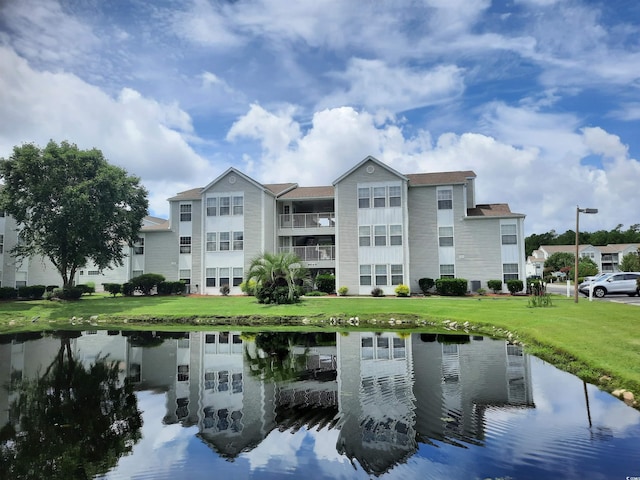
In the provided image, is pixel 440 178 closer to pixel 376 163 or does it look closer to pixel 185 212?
pixel 376 163

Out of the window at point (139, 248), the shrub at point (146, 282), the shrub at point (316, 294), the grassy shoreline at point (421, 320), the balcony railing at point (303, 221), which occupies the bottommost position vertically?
the grassy shoreline at point (421, 320)

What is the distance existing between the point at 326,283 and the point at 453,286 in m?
10.4

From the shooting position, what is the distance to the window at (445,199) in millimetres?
38781

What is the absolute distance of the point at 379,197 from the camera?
128 feet

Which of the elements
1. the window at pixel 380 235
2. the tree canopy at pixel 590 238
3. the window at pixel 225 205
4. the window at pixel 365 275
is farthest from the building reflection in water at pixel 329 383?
the tree canopy at pixel 590 238

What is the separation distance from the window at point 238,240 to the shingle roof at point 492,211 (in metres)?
20.0

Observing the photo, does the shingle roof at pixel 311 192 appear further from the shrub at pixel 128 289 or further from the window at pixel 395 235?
the shrub at pixel 128 289

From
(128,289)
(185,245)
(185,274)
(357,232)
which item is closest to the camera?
(357,232)

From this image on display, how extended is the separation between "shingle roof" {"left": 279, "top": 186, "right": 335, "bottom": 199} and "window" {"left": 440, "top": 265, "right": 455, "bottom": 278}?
38.0ft

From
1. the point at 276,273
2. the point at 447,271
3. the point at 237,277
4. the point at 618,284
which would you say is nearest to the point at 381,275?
the point at 447,271

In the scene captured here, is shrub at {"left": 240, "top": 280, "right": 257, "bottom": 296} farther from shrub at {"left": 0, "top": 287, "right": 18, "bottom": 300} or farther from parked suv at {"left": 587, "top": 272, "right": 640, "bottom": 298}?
Result: parked suv at {"left": 587, "top": 272, "right": 640, "bottom": 298}

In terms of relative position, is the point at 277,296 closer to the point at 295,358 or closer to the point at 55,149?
the point at 295,358

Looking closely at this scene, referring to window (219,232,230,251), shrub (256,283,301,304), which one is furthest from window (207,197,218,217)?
shrub (256,283,301,304)

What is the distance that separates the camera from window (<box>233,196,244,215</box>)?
41094 mm
